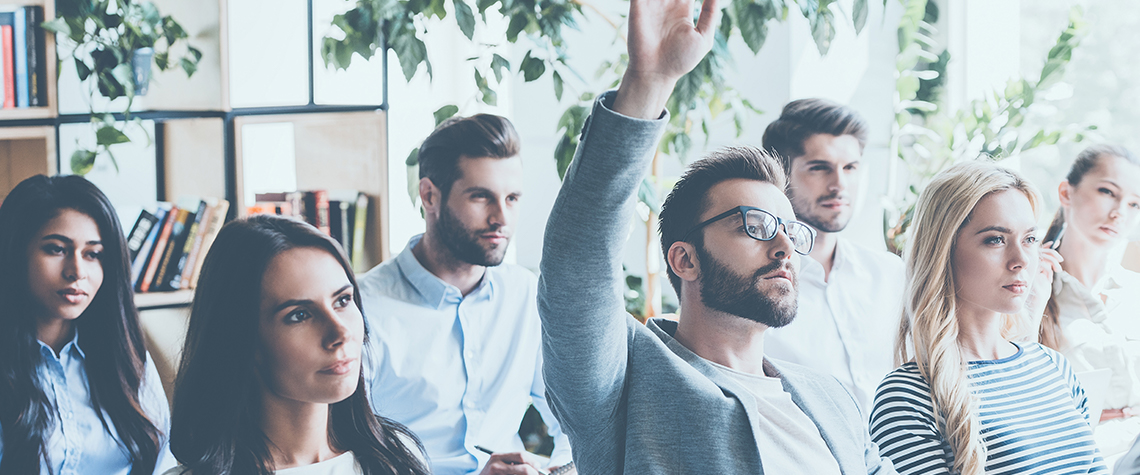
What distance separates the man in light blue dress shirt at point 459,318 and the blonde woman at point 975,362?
3.12ft

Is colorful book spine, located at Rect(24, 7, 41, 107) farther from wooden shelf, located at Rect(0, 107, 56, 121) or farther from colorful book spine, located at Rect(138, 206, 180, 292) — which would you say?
colorful book spine, located at Rect(138, 206, 180, 292)

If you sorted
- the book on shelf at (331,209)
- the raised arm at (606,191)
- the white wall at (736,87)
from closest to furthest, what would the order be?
1. the raised arm at (606,191)
2. the book on shelf at (331,209)
3. the white wall at (736,87)

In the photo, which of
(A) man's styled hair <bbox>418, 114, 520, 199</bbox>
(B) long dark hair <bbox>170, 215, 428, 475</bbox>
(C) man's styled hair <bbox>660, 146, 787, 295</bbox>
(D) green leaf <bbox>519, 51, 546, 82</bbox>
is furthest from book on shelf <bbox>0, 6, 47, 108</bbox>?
Answer: (C) man's styled hair <bbox>660, 146, 787, 295</bbox>

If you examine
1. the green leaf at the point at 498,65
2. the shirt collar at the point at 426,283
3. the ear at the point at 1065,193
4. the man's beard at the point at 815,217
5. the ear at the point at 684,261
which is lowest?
the shirt collar at the point at 426,283

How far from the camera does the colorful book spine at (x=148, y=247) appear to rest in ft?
8.57

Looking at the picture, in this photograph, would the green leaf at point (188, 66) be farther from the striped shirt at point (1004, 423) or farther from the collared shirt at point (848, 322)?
the striped shirt at point (1004, 423)

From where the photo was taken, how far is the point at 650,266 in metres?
2.87

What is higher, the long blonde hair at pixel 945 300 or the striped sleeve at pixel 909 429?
the long blonde hair at pixel 945 300

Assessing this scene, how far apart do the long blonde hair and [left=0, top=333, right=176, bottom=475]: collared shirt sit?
1.68m

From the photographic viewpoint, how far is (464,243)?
2.24 meters

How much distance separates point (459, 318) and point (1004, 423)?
132cm

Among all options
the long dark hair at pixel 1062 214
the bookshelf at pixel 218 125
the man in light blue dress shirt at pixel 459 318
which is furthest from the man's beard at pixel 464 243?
the long dark hair at pixel 1062 214

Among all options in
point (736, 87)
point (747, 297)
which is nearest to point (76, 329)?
point (747, 297)

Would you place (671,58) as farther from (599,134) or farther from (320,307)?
(320,307)
